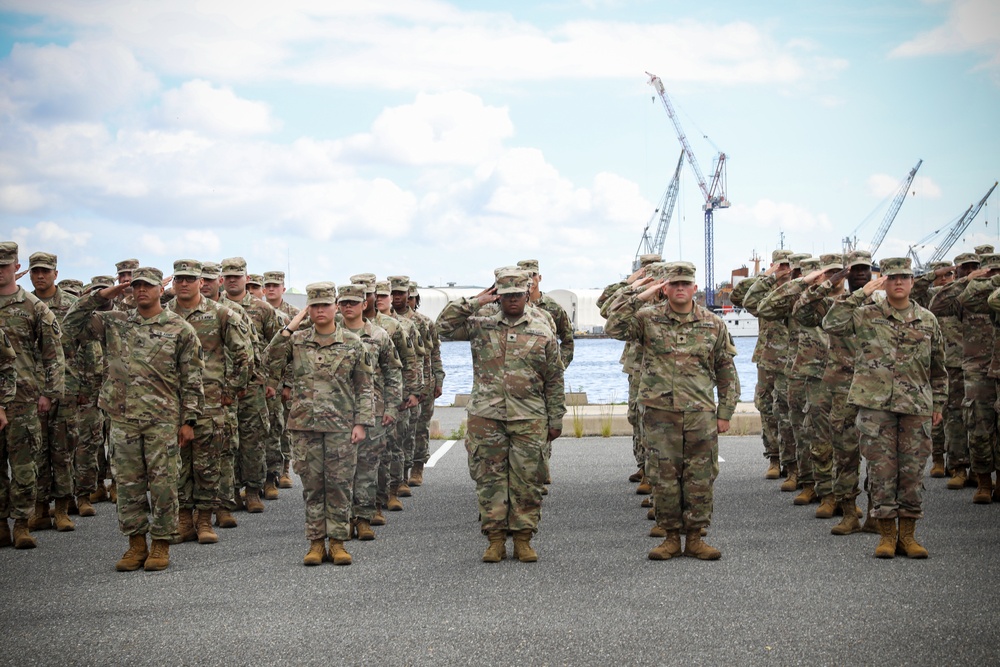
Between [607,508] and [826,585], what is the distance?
365 centimetres

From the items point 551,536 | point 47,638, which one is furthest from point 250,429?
point 47,638

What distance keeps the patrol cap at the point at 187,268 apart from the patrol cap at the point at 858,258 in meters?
5.92

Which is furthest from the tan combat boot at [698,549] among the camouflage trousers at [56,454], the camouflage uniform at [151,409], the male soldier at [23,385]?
the camouflage trousers at [56,454]

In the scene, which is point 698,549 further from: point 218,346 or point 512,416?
point 218,346

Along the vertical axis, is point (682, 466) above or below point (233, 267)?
below

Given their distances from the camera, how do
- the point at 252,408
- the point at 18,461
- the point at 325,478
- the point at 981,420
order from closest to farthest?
1. the point at 325,478
2. the point at 18,461
3. the point at 252,408
4. the point at 981,420

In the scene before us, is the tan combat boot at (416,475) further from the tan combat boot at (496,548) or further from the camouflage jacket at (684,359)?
the camouflage jacket at (684,359)

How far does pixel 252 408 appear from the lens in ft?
33.9

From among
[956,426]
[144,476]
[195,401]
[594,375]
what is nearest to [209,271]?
[195,401]

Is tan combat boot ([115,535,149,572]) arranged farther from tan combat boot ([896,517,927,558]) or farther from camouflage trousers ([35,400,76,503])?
tan combat boot ([896,517,927,558])

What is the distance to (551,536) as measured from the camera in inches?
356

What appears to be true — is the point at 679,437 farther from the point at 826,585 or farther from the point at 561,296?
the point at 561,296

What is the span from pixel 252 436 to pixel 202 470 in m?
1.43

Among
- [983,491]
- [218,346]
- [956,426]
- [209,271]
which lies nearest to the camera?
[218,346]
